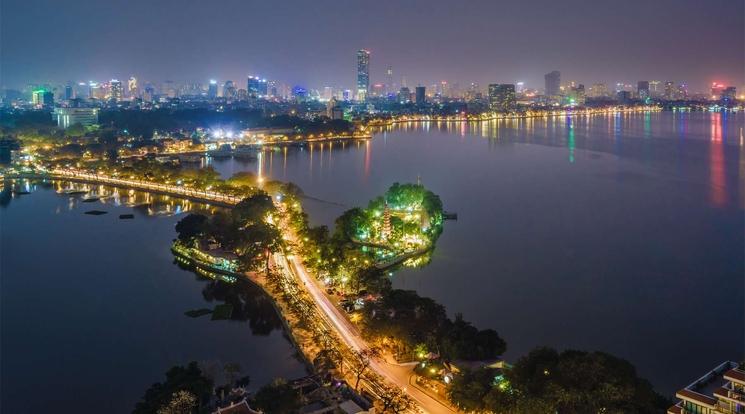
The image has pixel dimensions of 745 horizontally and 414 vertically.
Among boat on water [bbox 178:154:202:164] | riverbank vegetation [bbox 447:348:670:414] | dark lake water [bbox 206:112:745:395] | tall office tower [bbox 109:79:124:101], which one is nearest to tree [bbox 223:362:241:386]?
riverbank vegetation [bbox 447:348:670:414]

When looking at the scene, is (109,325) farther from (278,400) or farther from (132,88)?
(132,88)

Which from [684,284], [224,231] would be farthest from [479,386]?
[224,231]

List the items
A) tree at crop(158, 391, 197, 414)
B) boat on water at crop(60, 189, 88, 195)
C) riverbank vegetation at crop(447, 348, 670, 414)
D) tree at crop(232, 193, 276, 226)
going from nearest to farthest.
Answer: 1. riverbank vegetation at crop(447, 348, 670, 414)
2. tree at crop(158, 391, 197, 414)
3. tree at crop(232, 193, 276, 226)
4. boat on water at crop(60, 189, 88, 195)

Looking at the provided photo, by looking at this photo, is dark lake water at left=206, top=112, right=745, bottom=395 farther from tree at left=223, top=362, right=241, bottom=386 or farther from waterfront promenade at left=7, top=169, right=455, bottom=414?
A: tree at left=223, top=362, right=241, bottom=386

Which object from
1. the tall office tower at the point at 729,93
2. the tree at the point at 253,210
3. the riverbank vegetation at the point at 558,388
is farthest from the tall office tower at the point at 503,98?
the riverbank vegetation at the point at 558,388

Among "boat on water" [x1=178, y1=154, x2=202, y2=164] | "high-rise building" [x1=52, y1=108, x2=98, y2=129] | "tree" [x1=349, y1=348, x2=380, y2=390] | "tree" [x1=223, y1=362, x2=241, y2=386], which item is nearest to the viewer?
"tree" [x1=223, y1=362, x2=241, y2=386]

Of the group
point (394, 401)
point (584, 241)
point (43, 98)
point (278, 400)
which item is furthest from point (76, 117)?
point (394, 401)
